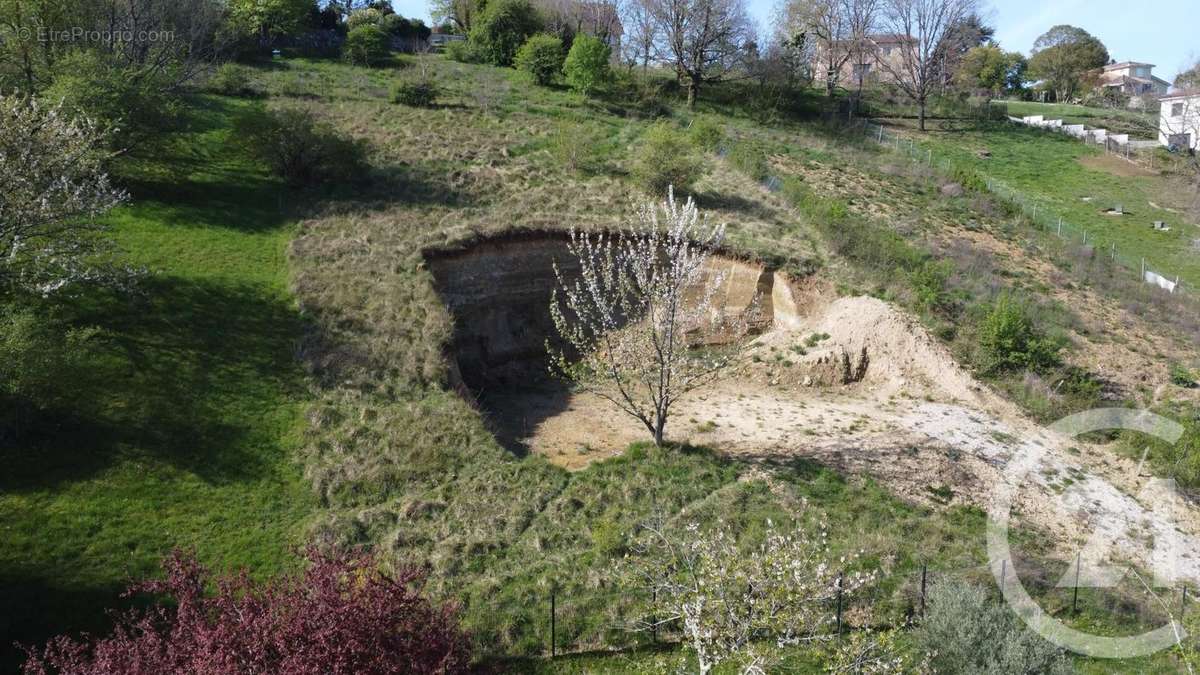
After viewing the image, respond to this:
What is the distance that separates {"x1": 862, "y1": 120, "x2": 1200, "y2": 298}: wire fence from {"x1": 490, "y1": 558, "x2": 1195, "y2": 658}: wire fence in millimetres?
18532

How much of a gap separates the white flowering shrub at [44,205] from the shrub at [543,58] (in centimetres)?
A: 2988

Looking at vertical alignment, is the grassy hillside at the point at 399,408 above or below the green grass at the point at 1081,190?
below

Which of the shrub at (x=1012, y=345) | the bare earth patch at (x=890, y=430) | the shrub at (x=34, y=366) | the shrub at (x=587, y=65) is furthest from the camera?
the shrub at (x=587, y=65)

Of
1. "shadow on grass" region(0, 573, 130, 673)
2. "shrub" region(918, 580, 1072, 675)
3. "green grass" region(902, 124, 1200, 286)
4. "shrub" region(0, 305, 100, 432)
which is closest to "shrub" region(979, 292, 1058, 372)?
"green grass" region(902, 124, 1200, 286)

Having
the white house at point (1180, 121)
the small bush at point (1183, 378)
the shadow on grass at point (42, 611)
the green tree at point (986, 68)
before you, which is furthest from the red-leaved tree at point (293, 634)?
the green tree at point (986, 68)

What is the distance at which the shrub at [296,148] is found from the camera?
1147 inches

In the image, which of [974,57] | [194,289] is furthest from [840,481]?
[974,57]

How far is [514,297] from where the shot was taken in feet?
86.4

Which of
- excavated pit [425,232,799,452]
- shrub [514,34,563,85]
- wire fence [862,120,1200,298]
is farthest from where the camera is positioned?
shrub [514,34,563,85]

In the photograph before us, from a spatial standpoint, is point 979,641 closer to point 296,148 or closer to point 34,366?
point 34,366

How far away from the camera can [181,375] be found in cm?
1852

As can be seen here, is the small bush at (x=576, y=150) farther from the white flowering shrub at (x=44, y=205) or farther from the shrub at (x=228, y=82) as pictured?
the white flowering shrub at (x=44, y=205)

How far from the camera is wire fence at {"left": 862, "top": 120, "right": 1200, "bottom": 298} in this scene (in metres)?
29.4

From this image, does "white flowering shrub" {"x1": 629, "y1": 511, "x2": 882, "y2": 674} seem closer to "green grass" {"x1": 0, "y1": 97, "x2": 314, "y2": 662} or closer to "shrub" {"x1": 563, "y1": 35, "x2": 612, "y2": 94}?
"green grass" {"x1": 0, "y1": 97, "x2": 314, "y2": 662}
